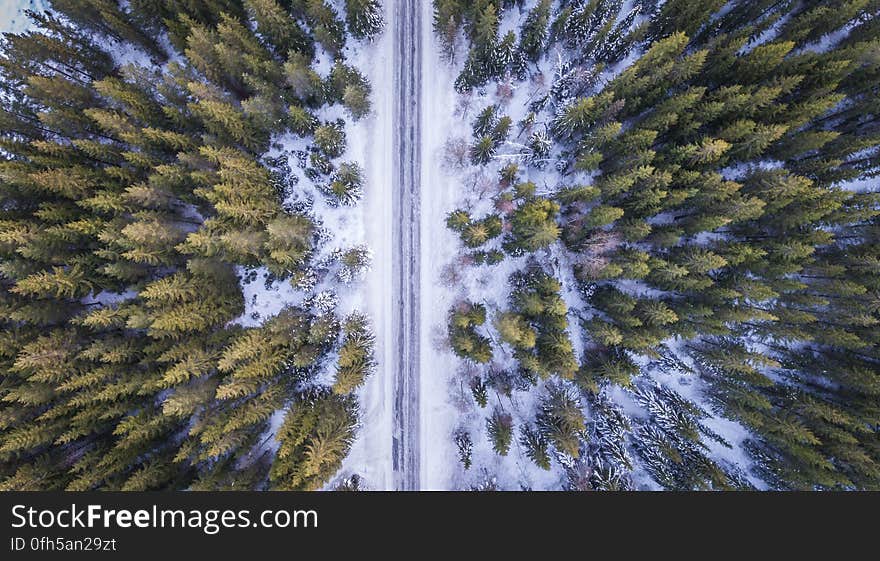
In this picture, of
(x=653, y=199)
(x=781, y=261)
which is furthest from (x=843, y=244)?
(x=653, y=199)

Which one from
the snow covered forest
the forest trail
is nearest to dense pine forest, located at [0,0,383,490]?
the snow covered forest

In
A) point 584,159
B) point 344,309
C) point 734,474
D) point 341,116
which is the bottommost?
point 734,474

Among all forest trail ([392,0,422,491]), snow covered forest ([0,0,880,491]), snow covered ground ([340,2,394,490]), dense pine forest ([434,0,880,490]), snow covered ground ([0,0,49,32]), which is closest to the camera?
snow covered forest ([0,0,880,491])

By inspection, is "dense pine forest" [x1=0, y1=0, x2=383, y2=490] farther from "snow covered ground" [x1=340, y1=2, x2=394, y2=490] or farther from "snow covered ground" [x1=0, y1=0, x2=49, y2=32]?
"snow covered ground" [x1=0, y1=0, x2=49, y2=32]

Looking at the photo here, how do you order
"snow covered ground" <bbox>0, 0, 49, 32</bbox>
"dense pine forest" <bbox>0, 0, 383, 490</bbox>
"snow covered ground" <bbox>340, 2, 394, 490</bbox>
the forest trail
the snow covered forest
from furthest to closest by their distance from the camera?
"snow covered ground" <bbox>0, 0, 49, 32</bbox> → the forest trail → "snow covered ground" <bbox>340, 2, 394, 490</bbox> → the snow covered forest → "dense pine forest" <bbox>0, 0, 383, 490</bbox>

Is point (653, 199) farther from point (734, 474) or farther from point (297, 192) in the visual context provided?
point (297, 192)

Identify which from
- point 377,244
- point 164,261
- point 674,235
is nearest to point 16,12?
point 164,261

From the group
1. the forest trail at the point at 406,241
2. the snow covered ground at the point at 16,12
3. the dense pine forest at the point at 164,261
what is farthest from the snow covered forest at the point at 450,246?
the snow covered ground at the point at 16,12
